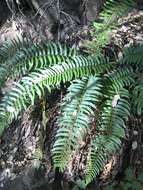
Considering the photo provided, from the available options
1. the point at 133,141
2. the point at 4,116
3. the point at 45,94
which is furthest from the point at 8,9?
the point at 133,141

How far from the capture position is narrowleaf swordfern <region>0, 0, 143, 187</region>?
3.97m

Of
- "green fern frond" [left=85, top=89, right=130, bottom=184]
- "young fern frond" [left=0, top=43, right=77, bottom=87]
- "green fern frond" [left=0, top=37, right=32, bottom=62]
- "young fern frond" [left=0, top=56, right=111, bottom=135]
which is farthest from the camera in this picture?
"green fern frond" [left=0, top=37, right=32, bottom=62]

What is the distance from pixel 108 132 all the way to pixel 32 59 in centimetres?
119

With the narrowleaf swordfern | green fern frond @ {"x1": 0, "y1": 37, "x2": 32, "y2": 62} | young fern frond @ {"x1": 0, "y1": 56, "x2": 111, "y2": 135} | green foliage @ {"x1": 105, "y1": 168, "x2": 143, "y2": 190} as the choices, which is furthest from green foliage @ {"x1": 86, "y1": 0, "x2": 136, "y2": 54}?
green foliage @ {"x1": 105, "y1": 168, "x2": 143, "y2": 190}

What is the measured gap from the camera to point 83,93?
423 centimetres

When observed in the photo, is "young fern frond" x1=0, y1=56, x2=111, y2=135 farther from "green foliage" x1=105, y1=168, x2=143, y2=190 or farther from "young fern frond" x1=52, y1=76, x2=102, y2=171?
"green foliage" x1=105, y1=168, x2=143, y2=190

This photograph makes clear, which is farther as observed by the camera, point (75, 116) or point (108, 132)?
point (75, 116)

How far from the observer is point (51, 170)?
4469 millimetres

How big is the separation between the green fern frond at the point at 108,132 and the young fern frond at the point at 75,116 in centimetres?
14

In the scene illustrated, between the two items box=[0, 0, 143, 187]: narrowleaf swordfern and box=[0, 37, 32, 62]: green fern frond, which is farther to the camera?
box=[0, 37, 32, 62]: green fern frond

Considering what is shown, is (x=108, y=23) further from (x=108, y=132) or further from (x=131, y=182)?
(x=131, y=182)

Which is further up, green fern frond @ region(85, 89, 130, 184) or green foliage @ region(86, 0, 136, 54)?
green foliage @ region(86, 0, 136, 54)

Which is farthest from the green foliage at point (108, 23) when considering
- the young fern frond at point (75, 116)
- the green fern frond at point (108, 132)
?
the green fern frond at point (108, 132)

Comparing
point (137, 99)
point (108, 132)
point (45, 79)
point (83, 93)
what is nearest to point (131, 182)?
point (108, 132)
